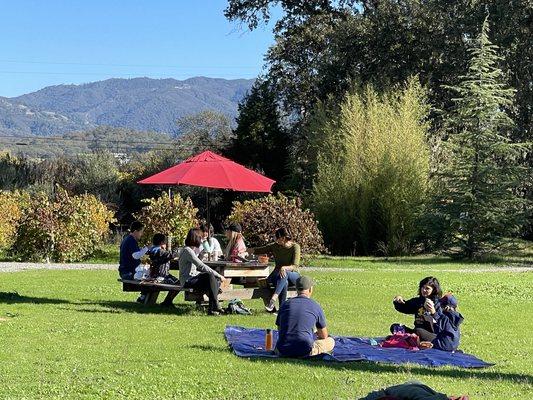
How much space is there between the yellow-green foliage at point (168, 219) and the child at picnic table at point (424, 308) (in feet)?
45.7

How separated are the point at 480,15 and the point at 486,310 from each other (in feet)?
73.3

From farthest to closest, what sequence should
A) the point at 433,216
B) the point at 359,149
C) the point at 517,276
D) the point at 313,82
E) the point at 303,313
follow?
the point at 313,82
the point at 359,149
the point at 433,216
the point at 517,276
the point at 303,313

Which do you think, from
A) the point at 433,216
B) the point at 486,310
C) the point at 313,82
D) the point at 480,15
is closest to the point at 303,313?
the point at 486,310

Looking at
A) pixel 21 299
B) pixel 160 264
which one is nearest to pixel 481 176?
pixel 160 264

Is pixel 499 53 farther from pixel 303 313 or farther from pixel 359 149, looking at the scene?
pixel 303 313

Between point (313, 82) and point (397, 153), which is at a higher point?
point (313, 82)

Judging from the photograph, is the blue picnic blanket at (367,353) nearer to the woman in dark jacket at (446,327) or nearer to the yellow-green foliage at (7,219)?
the woman in dark jacket at (446,327)

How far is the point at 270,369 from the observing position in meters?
8.73

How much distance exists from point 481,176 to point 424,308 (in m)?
20.3

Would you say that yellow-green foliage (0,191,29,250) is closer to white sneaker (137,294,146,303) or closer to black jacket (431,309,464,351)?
white sneaker (137,294,146,303)

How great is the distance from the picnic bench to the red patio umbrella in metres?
1.75

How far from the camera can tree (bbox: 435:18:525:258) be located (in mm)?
30234

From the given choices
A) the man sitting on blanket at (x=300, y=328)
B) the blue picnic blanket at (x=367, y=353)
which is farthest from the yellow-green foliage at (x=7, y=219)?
the man sitting on blanket at (x=300, y=328)

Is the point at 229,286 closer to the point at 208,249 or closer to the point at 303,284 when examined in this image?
the point at 208,249
